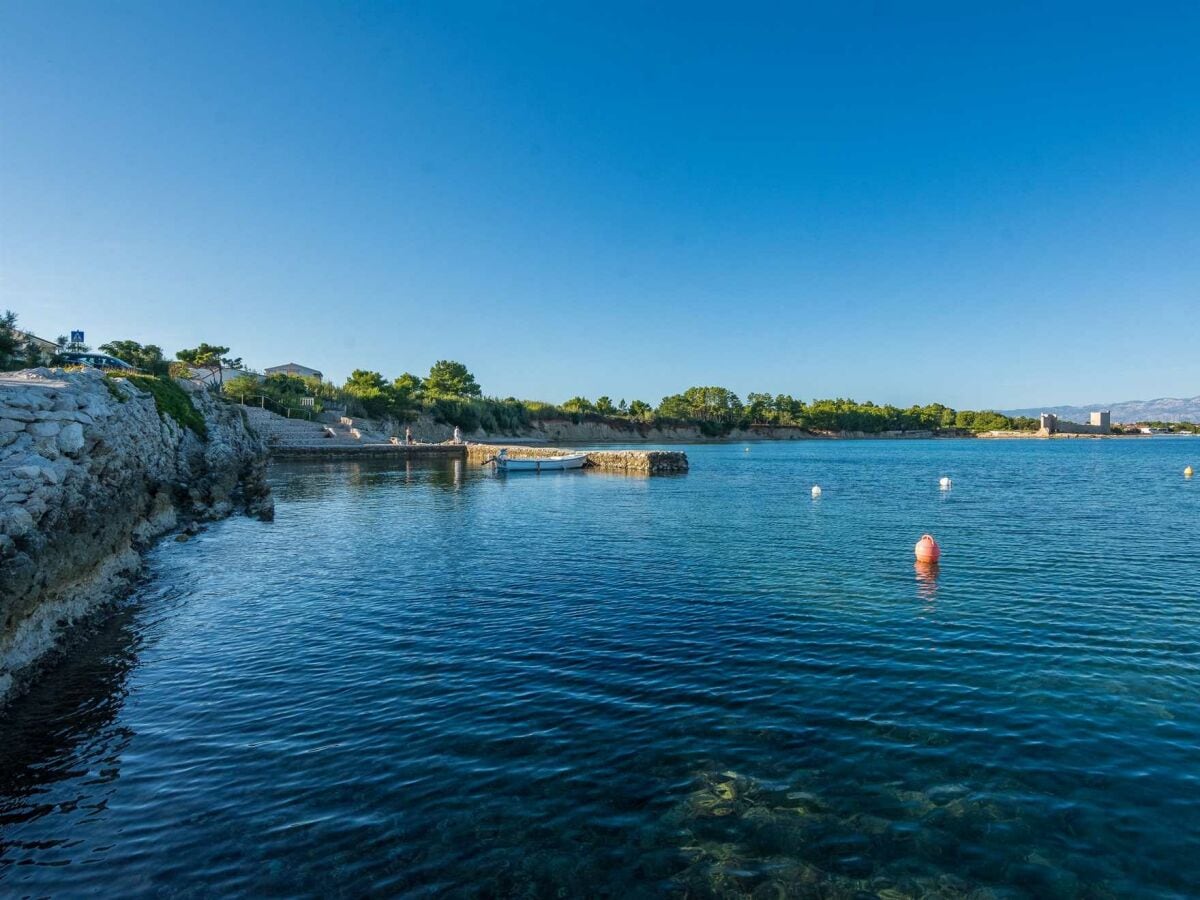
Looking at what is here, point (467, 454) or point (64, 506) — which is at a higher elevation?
point (64, 506)

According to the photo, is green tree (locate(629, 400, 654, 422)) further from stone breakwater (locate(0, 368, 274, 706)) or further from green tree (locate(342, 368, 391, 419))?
stone breakwater (locate(0, 368, 274, 706))

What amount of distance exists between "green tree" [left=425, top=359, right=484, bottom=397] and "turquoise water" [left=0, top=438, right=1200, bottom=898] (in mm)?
121596

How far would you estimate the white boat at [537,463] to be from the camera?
195 ft

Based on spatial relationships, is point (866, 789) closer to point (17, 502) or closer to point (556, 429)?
point (17, 502)

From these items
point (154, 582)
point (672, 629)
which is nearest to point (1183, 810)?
point (672, 629)

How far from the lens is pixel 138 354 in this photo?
191ft

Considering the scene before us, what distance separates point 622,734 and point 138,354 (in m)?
66.9

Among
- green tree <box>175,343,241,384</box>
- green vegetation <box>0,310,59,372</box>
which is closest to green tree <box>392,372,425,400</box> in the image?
green tree <box>175,343,241,384</box>

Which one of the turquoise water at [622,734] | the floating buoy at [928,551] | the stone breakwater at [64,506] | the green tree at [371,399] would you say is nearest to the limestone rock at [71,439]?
the stone breakwater at [64,506]

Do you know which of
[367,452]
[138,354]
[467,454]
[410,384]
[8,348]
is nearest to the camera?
[8,348]

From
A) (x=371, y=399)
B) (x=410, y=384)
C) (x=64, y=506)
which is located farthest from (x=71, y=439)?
(x=410, y=384)

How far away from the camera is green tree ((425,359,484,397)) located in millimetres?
138875

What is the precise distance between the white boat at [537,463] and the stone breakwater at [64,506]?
33.7m

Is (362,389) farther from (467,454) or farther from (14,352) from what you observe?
(14,352)
